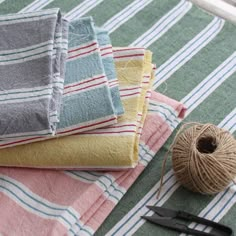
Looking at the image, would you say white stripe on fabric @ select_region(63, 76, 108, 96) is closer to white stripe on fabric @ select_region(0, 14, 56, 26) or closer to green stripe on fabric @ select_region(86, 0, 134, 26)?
white stripe on fabric @ select_region(0, 14, 56, 26)

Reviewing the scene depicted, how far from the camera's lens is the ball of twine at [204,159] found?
60 cm

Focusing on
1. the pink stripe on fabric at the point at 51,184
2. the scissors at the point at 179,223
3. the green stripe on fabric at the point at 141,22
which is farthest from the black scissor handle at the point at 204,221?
the green stripe on fabric at the point at 141,22

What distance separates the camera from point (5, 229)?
24.1 inches

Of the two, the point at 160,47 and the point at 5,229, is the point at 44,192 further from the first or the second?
the point at 160,47

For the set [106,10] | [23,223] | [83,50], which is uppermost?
[106,10]

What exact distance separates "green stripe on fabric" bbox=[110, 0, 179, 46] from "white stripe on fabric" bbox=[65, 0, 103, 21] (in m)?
0.07

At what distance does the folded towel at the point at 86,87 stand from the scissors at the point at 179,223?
0.12 meters

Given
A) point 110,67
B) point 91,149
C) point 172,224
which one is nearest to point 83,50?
point 110,67

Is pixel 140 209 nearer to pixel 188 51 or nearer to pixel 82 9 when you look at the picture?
pixel 188 51

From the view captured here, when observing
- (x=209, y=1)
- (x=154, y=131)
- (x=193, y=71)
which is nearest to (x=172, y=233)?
(x=154, y=131)

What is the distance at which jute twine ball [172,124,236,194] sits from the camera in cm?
60

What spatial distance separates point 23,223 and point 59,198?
0.05 meters

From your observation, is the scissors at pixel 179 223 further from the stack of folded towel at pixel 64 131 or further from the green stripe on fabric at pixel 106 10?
the green stripe on fabric at pixel 106 10

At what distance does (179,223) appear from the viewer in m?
0.63
